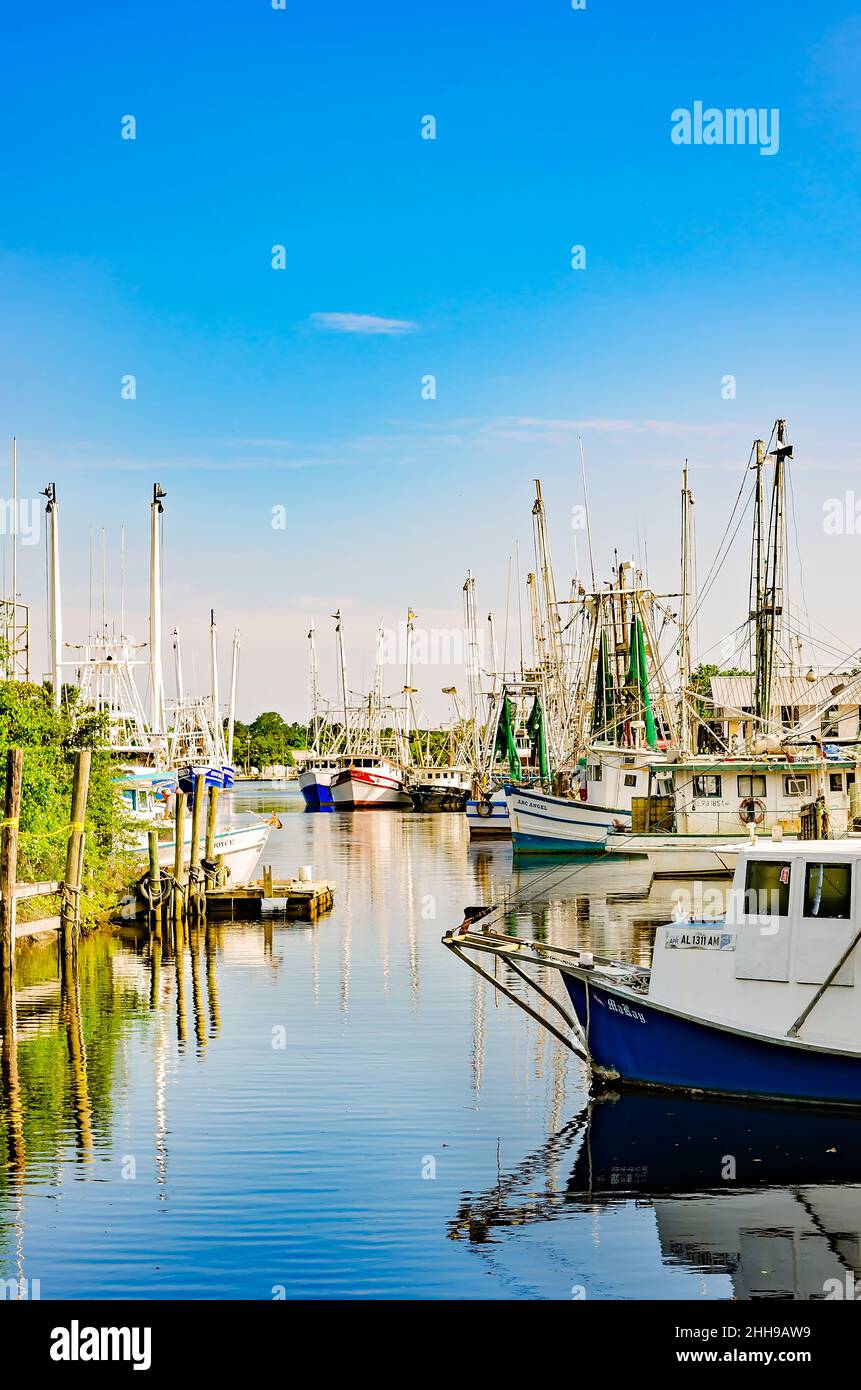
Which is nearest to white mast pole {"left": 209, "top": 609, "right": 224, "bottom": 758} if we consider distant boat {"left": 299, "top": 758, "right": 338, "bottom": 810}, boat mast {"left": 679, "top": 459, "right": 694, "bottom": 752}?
distant boat {"left": 299, "top": 758, "right": 338, "bottom": 810}

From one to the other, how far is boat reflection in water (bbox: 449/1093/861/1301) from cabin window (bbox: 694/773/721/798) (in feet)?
145

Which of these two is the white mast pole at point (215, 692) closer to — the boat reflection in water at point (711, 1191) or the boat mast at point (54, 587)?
the boat mast at point (54, 587)

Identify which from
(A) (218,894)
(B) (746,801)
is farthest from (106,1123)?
(B) (746,801)

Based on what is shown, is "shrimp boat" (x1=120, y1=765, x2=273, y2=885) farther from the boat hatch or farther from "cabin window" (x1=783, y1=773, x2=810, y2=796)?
the boat hatch

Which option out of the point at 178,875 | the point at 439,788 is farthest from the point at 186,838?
the point at 439,788

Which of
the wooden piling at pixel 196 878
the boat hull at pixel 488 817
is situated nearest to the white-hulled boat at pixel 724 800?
the wooden piling at pixel 196 878

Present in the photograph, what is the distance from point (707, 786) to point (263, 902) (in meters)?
25.2

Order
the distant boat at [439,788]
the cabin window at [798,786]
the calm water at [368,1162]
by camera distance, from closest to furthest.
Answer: the calm water at [368,1162], the cabin window at [798,786], the distant boat at [439,788]

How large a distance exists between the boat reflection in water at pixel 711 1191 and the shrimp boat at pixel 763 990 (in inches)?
21.9

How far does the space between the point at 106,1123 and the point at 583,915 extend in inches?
1100

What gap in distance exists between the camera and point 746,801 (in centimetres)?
6494

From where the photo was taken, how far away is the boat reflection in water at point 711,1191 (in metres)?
16.0
